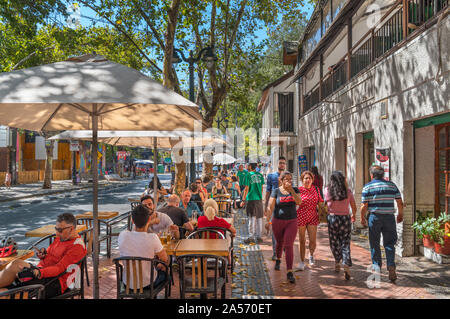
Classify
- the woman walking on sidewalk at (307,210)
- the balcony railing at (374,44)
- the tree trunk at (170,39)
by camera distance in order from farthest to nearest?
the tree trunk at (170,39), the balcony railing at (374,44), the woman walking on sidewalk at (307,210)

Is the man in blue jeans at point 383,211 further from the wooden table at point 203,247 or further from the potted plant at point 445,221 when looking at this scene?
the wooden table at point 203,247

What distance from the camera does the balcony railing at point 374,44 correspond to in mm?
8219

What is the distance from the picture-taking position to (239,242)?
30.7 ft

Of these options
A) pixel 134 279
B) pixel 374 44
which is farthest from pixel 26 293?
pixel 374 44

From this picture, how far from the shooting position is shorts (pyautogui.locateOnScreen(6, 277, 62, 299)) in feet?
12.5

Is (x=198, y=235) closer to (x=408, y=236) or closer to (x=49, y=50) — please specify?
(x=408, y=236)

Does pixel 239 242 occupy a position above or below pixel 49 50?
below

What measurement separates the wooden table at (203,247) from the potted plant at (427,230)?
3803 mm

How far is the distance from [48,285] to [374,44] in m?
8.89

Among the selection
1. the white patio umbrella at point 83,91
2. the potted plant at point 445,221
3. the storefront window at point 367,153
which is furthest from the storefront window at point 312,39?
the white patio umbrella at point 83,91

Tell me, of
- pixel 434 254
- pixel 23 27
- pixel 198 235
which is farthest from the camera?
pixel 23 27

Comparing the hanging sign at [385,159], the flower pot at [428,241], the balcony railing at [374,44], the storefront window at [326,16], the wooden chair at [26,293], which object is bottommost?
the flower pot at [428,241]
